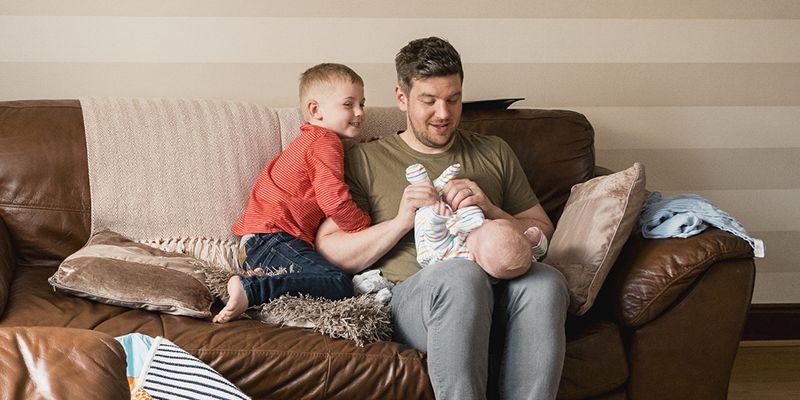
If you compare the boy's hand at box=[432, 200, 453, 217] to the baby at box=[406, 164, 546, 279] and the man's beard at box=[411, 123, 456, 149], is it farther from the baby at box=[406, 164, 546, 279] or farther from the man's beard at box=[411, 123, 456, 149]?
the man's beard at box=[411, 123, 456, 149]

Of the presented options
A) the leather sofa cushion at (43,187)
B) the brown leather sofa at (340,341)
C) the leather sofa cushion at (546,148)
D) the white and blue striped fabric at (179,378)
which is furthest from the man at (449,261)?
the leather sofa cushion at (43,187)

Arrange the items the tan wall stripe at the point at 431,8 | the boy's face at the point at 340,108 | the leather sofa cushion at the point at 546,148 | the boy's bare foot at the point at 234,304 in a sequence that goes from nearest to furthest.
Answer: the boy's bare foot at the point at 234,304, the boy's face at the point at 340,108, the leather sofa cushion at the point at 546,148, the tan wall stripe at the point at 431,8

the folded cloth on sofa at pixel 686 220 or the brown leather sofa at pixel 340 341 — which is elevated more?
the folded cloth on sofa at pixel 686 220

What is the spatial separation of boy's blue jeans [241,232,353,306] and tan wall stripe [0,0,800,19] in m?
0.99

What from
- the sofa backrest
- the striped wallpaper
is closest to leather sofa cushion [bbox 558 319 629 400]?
the sofa backrest

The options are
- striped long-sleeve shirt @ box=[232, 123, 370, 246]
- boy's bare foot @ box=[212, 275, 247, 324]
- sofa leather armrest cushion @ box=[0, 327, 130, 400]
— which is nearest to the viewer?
sofa leather armrest cushion @ box=[0, 327, 130, 400]

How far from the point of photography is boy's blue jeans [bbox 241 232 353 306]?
2322 millimetres

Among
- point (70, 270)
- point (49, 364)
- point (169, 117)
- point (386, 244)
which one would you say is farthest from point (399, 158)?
point (49, 364)

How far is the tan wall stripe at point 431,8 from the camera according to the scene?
311 cm

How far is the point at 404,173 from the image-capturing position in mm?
2600

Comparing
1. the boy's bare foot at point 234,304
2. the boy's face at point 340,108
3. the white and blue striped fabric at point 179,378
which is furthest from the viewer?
the boy's face at point 340,108

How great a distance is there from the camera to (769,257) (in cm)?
360

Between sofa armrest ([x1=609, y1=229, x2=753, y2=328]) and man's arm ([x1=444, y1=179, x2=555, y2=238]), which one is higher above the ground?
man's arm ([x1=444, y1=179, x2=555, y2=238])

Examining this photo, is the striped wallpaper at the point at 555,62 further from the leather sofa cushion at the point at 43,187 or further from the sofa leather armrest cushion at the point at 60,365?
the sofa leather armrest cushion at the point at 60,365
